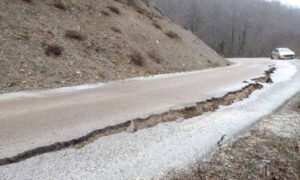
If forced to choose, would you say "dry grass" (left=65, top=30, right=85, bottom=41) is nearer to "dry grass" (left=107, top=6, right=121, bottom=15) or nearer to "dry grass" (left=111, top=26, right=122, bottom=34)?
"dry grass" (left=111, top=26, right=122, bottom=34)

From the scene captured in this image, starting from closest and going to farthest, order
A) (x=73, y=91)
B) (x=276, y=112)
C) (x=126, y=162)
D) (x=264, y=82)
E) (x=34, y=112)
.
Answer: (x=126, y=162)
(x=34, y=112)
(x=276, y=112)
(x=73, y=91)
(x=264, y=82)

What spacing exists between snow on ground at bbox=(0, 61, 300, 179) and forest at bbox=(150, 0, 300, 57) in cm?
5080

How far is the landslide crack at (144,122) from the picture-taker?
3.01 metres

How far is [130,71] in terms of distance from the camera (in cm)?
1022

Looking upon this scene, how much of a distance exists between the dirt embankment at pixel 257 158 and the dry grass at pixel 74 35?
30.4 ft

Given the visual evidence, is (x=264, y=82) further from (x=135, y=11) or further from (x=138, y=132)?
(x=135, y=11)

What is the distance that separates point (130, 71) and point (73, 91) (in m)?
4.02

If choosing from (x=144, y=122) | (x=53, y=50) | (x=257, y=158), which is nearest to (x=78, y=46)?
(x=53, y=50)

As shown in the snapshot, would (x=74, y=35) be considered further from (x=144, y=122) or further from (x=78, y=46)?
(x=144, y=122)

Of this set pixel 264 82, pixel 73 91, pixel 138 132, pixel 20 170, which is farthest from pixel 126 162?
pixel 264 82

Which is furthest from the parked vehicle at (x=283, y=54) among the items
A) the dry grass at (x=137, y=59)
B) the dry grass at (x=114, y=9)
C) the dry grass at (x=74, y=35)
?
the dry grass at (x=74, y=35)

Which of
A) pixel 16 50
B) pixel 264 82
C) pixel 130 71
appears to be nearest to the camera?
pixel 16 50

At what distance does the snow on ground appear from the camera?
8.41ft

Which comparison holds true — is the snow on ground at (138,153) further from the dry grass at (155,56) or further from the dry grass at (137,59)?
the dry grass at (155,56)
